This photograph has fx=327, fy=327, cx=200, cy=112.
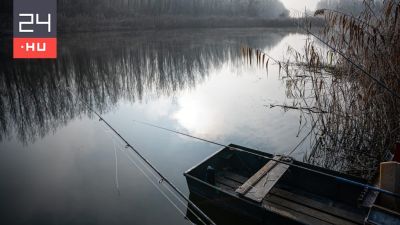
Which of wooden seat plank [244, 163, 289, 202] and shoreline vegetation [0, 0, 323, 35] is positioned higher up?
shoreline vegetation [0, 0, 323, 35]

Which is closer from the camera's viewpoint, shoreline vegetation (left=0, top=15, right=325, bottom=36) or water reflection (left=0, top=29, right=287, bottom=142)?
water reflection (left=0, top=29, right=287, bottom=142)

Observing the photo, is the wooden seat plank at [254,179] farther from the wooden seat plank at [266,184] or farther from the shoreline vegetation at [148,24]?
the shoreline vegetation at [148,24]

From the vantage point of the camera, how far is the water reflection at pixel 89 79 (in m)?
10.1

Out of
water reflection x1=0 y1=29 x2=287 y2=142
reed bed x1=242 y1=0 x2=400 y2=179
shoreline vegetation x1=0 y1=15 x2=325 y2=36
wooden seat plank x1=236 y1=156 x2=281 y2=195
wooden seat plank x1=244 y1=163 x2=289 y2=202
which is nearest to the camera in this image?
wooden seat plank x1=244 y1=163 x2=289 y2=202

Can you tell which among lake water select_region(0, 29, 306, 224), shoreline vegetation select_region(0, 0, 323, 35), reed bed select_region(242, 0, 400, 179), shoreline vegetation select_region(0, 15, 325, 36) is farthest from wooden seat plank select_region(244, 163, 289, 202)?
shoreline vegetation select_region(0, 15, 325, 36)

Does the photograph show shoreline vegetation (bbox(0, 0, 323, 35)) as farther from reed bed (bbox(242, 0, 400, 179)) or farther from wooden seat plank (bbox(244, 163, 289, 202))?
wooden seat plank (bbox(244, 163, 289, 202))

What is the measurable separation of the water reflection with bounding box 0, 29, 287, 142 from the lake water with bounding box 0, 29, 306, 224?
4 centimetres

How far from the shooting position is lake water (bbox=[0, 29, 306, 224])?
19.2 feet

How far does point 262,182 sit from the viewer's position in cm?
501

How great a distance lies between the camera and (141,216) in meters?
5.50

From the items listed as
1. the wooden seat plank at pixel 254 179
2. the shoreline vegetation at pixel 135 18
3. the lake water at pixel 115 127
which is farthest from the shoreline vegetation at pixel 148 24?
the wooden seat plank at pixel 254 179

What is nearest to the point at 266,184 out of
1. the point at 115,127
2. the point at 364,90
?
the point at 364,90

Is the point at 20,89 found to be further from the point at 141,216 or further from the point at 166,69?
the point at 141,216

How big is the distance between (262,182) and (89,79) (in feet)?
37.8
